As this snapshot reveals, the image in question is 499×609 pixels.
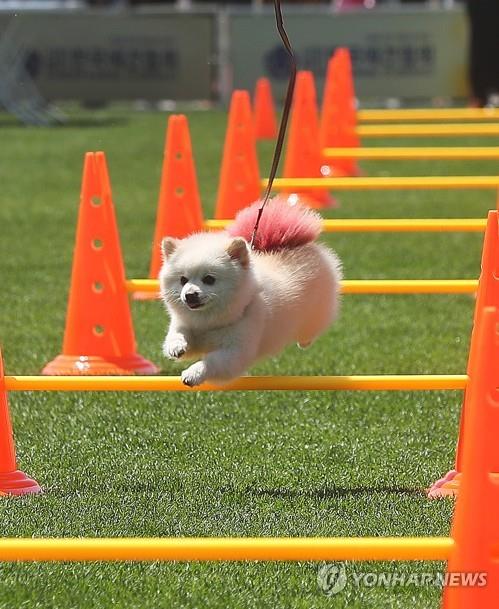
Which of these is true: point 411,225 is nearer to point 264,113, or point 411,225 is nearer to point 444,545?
point 444,545

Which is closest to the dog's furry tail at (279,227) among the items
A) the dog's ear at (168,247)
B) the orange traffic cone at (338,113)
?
the dog's ear at (168,247)

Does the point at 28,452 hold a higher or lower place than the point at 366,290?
lower

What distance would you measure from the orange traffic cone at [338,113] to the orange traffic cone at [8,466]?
8039mm

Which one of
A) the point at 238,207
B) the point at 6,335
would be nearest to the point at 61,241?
the point at 238,207

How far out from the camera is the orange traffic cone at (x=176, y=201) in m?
8.13

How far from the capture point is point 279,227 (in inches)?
190

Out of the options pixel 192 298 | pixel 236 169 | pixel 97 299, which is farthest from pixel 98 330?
pixel 236 169

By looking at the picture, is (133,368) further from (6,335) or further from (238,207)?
(238,207)

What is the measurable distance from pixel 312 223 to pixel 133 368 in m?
2.06

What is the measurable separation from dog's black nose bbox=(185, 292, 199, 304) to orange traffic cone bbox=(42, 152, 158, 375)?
238cm

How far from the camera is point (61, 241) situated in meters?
10.1

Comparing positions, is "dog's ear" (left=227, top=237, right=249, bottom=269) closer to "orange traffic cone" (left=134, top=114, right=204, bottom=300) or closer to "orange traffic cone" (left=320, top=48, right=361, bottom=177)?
"orange traffic cone" (left=134, top=114, right=204, bottom=300)

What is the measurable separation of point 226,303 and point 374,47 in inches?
604

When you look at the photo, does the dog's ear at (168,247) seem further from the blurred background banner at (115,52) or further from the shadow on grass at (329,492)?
the blurred background banner at (115,52)
